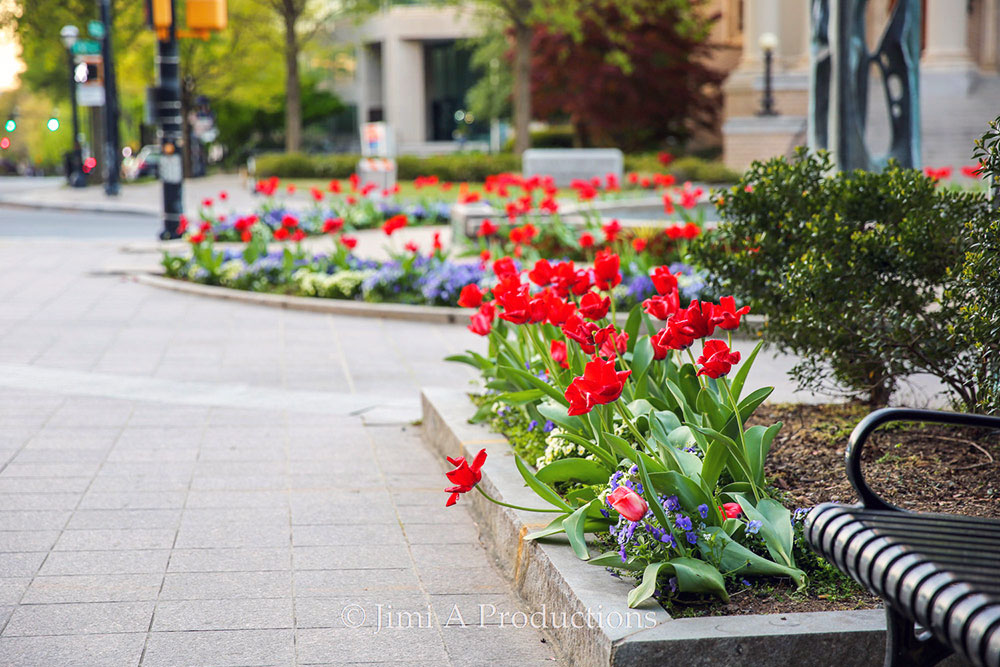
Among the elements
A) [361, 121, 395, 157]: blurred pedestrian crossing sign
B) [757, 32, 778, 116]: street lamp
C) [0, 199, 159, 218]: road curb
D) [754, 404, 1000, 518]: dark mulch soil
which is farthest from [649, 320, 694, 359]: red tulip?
[757, 32, 778, 116]: street lamp

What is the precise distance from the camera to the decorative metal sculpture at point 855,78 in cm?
1162

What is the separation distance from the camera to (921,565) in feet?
8.26

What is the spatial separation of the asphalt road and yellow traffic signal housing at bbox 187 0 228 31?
6.88 metres

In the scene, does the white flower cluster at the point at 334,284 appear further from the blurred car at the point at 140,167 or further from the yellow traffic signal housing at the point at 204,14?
the blurred car at the point at 140,167

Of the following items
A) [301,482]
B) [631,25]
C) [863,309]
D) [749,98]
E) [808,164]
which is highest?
[631,25]

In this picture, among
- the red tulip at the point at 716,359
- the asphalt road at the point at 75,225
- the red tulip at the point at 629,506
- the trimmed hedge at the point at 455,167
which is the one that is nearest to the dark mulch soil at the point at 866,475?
the red tulip at the point at 629,506

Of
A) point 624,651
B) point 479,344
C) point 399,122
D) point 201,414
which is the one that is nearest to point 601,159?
point 479,344

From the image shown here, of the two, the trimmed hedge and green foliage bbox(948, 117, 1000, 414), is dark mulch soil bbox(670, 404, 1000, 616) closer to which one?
green foliage bbox(948, 117, 1000, 414)

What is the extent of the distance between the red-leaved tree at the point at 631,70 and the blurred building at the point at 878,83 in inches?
57.1

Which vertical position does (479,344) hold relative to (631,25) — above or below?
below

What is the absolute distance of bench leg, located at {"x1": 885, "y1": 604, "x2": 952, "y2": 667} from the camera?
267 cm

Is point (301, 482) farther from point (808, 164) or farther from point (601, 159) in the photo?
point (601, 159)

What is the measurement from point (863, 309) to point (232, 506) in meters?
2.87

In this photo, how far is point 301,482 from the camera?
17.9ft
